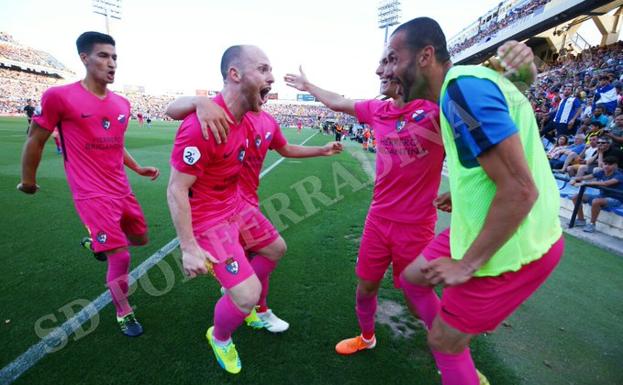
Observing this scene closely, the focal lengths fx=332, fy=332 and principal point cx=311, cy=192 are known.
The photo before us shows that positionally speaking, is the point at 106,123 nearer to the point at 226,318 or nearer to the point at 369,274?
the point at 226,318

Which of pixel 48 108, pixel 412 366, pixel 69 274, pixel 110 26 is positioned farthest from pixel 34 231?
pixel 110 26

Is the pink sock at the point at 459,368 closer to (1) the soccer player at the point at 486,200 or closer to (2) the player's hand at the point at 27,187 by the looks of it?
(1) the soccer player at the point at 486,200

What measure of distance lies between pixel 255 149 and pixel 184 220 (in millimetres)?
1102

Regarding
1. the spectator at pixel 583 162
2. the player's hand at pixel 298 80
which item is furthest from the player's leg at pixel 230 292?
the spectator at pixel 583 162

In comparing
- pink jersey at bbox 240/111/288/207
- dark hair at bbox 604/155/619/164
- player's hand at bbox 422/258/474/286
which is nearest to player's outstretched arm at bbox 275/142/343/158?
pink jersey at bbox 240/111/288/207

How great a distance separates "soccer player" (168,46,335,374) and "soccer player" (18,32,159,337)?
0.92 m

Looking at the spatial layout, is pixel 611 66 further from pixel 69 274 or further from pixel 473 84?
pixel 69 274

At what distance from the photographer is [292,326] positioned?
3137 mm

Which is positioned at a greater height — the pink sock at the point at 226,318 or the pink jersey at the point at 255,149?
the pink jersey at the point at 255,149

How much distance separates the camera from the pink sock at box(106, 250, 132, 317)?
2.92 meters

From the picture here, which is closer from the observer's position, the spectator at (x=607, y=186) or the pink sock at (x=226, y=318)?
the pink sock at (x=226, y=318)

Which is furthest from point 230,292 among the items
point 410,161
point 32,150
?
point 32,150

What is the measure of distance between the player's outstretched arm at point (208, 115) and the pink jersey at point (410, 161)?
122 cm

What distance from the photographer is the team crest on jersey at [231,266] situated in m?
2.44
